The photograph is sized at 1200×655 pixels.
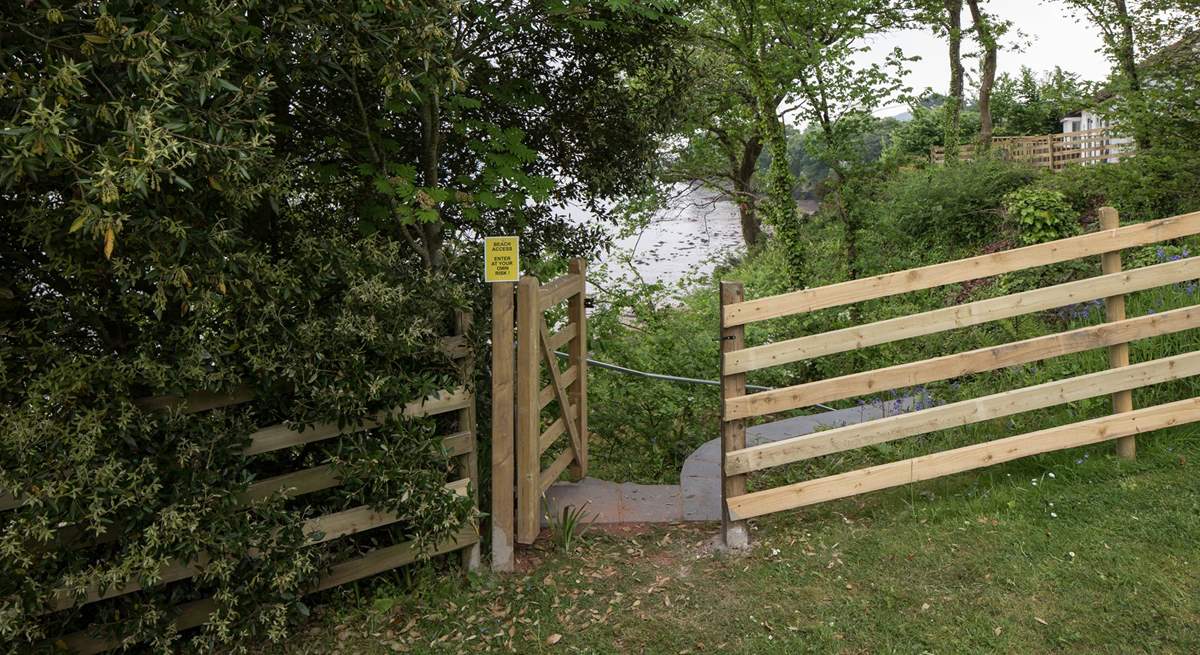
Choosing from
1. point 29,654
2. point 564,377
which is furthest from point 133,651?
point 564,377

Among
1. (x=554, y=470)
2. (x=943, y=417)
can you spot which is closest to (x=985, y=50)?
(x=943, y=417)

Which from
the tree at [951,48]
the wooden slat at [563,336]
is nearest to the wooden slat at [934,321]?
the wooden slat at [563,336]

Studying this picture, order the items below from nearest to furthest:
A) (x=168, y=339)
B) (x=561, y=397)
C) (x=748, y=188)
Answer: (x=168, y=339) → (x=561, y=397) → (x=748, y=188)

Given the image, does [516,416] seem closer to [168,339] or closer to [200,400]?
[200,400]

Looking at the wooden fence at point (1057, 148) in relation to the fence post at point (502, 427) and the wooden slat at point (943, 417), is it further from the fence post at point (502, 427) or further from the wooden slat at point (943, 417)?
the fence post at point (502, 427)

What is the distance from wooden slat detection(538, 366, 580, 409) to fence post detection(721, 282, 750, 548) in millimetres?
1004

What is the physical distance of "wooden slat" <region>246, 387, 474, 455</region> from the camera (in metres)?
3.76

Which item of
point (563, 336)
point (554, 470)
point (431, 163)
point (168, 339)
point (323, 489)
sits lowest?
point (554, 470)

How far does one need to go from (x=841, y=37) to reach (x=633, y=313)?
462 centimetres

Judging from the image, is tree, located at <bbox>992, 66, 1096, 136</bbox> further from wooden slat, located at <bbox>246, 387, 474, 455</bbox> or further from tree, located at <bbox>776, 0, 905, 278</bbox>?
wooden slat, located at <bbox>246, 387, 474, 455</bbox>

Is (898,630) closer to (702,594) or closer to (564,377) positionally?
(702,594)

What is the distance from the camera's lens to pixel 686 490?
17.9 ft

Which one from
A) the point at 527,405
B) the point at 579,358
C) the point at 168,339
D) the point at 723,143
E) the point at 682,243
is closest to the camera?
the point at 168,339

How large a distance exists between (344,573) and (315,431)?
719 millimetres
